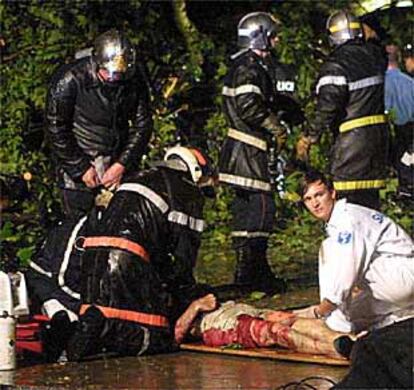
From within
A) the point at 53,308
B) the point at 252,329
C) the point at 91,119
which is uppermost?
the point at 91,119

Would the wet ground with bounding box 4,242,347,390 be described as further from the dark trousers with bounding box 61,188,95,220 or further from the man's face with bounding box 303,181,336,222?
the dark trousers with bounding box 61,188,95,220

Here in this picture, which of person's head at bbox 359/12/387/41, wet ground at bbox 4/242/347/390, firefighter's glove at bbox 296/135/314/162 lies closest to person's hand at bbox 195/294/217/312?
wet ground at bbox 4/242/347/390

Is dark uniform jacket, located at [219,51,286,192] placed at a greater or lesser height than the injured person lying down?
greater

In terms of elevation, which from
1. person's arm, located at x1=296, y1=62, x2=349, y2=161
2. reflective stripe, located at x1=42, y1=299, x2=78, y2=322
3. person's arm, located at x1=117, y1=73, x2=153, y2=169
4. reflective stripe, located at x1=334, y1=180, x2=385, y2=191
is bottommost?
A: reflective stripe, located at x1=42, y1=299, x2=78, y2=322

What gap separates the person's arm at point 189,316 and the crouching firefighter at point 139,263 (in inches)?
2.8

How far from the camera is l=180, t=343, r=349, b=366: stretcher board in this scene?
31.7ft

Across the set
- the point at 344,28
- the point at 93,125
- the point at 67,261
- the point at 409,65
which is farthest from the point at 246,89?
the point at 409,65

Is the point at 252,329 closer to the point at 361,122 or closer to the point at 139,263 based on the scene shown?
the point at 139,263

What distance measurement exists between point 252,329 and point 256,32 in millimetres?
3686

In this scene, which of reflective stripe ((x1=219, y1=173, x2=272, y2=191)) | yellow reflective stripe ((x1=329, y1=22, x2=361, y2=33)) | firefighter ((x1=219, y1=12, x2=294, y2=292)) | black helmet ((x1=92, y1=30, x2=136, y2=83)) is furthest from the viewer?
yellow reflective stripe ((x1=329, y1=22, x2=361, y2=33))

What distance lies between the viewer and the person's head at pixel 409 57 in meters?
17.4

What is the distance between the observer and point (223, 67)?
18.9 metres

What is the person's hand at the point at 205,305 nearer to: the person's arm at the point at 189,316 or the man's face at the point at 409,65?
the person's arm at the point at 189,316

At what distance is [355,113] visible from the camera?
42.9 feet
